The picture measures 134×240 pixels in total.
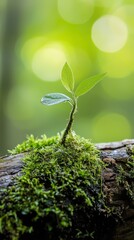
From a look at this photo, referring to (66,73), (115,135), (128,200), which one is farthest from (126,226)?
(115,135)

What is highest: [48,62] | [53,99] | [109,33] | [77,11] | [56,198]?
[77,11]

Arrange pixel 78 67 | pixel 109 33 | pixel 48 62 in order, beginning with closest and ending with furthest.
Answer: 1. pixel 78 67
2. pixel 48 62
3. pixel 109 33

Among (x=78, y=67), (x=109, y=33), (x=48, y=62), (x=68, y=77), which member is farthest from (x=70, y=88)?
(x=109, y=33)

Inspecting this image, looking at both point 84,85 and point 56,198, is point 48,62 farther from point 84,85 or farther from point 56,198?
point 56,198

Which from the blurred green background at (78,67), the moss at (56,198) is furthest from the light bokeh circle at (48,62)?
the moss at (56,198)

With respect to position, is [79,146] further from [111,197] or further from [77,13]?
[77,13]

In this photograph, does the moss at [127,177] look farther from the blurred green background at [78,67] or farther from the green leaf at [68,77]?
the blurred green background at [78,67]

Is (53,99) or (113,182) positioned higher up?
(53,99)

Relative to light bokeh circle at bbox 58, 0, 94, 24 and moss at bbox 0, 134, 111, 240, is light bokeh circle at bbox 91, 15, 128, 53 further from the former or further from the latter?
moss at bbox 0, 134, 111, 240
